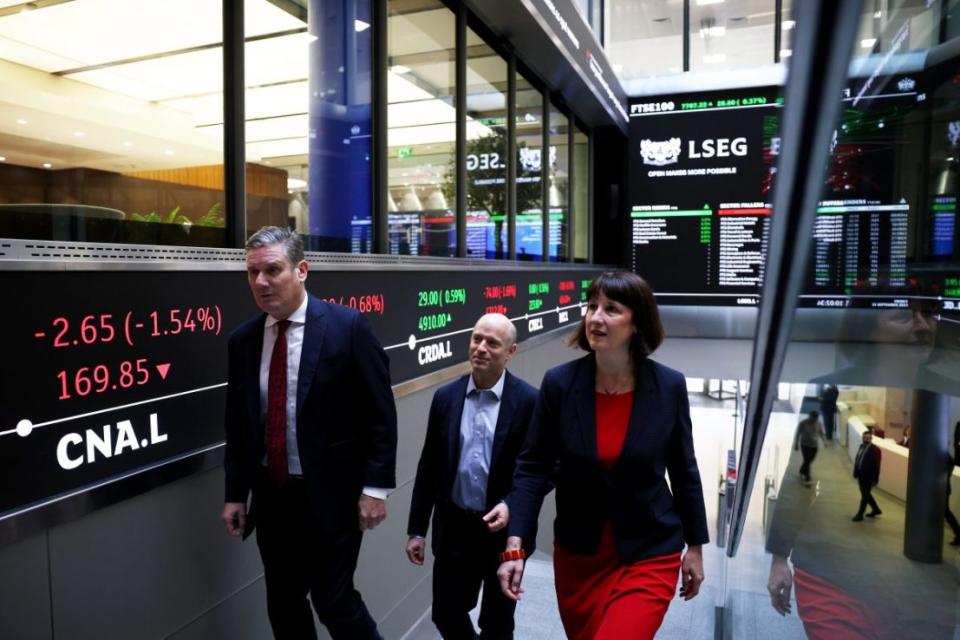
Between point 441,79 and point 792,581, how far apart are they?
4235mm

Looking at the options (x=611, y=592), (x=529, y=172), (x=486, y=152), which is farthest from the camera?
(x=529, y=172)

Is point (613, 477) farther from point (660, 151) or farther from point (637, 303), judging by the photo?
point (660, 151)

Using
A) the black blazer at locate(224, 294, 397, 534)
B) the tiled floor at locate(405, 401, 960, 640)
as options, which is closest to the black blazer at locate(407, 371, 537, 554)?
the black blazer at locate(224, 294, 397, 534)

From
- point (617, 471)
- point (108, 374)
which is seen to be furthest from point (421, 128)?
point (617, 471)

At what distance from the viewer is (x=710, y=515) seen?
13555mm

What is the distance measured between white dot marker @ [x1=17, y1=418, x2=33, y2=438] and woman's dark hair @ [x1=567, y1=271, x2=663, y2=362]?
154 cm

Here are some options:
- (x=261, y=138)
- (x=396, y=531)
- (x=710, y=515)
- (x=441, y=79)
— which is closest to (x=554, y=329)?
(x=441, y=79)

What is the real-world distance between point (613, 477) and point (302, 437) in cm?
97

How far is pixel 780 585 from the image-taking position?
276 centimetres

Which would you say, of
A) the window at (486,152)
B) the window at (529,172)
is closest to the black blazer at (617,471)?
the window at (486,152)

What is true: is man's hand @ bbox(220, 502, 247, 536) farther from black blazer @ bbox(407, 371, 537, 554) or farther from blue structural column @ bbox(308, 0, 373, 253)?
blue structural column @ bbox(308, 0, 373, 253)

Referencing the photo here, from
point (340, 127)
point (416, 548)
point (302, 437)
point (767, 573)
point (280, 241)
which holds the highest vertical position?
point (340, 127)

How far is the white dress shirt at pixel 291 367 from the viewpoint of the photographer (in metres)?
2.31

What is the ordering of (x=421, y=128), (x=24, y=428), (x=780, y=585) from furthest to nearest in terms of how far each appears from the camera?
(x=421, y=128) < (x=780, y=585) < (x=24, y=428)
